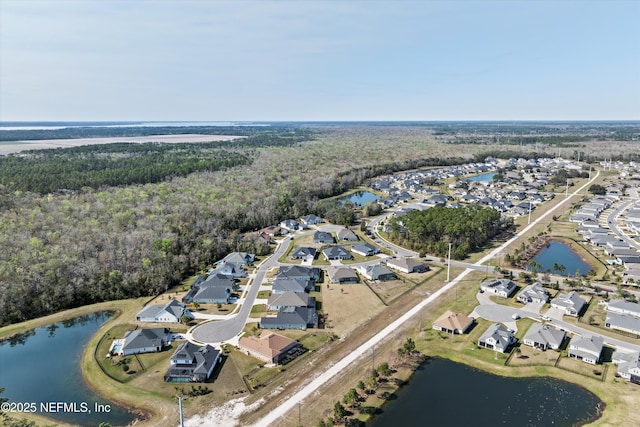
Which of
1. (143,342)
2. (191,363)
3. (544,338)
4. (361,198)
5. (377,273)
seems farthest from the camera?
(361,198)

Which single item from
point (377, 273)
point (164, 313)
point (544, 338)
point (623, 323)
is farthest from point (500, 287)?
point (164, 313)

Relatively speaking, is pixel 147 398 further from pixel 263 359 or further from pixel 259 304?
pixel 259 304

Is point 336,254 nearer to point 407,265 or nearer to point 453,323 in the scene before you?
point 407,265

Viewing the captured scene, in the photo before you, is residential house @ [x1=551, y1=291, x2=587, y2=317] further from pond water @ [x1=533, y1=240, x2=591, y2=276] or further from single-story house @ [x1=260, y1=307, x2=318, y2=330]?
single-story house @ [x1=260, y1=307, x2=318, y2=330]

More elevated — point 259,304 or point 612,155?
point 612,155

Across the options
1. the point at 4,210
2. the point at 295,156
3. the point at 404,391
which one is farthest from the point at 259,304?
the point at 295,156

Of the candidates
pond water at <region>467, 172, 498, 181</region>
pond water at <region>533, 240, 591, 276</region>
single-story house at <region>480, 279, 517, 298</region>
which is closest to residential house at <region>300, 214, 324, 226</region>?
single-story house at <region>480, 279, 517, 298</region>
